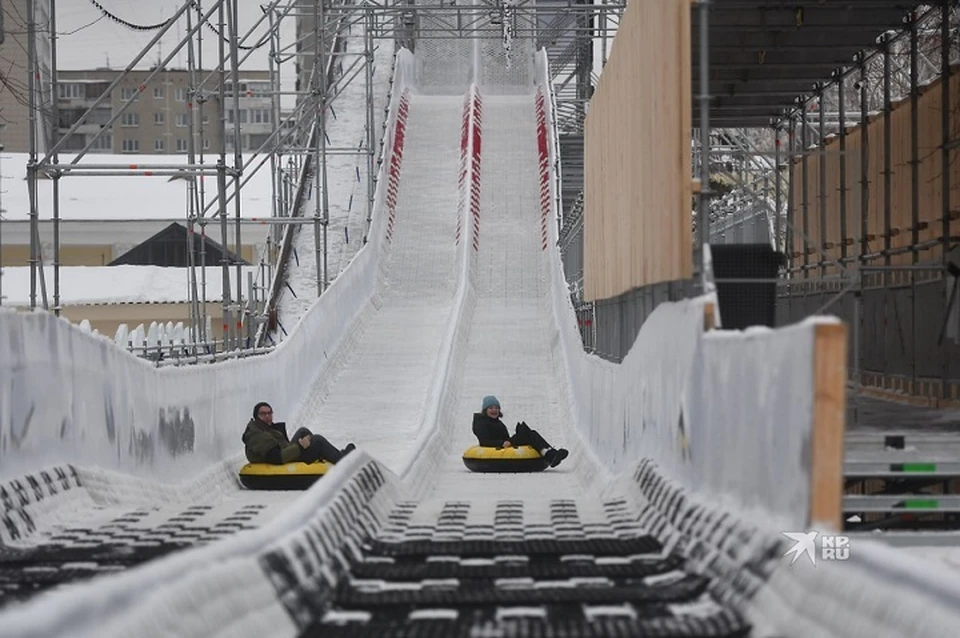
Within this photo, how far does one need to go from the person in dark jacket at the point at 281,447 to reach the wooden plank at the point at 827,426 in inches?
419

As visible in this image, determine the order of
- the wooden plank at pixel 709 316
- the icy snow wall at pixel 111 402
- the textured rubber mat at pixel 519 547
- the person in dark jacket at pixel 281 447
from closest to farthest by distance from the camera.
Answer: the textured rubber mat at pixel 519 547, the wooden plank at pixel 709 316, the icy snow wall at pixel 111 402, the person in dark jacket at pixel 281 447

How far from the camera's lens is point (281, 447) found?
1738 centimetres

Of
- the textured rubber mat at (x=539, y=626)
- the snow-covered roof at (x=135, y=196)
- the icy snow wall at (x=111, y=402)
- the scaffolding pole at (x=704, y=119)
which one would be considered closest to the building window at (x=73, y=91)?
the snow-covered roof at (x=135, y=196)

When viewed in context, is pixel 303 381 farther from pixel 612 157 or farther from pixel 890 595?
pixel 890 595

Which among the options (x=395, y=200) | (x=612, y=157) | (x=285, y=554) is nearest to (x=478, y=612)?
(x=285, y=554)

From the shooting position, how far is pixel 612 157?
70.7ft

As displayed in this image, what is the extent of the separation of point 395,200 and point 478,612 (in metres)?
36.0

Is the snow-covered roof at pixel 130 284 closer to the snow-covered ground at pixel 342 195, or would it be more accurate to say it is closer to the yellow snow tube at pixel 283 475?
the snow-covered ground at pixel 342 195

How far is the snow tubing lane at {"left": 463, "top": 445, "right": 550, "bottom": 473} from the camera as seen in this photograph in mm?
20734

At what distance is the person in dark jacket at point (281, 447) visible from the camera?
56.9 feet

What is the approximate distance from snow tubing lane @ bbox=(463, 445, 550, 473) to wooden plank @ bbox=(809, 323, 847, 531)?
13865 millimetres

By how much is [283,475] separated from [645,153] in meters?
4.51

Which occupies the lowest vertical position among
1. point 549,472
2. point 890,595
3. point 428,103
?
point 549,472

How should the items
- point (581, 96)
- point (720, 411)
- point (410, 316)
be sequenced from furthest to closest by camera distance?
point (581, 96) < point (410, 316) < point (720, 411)
